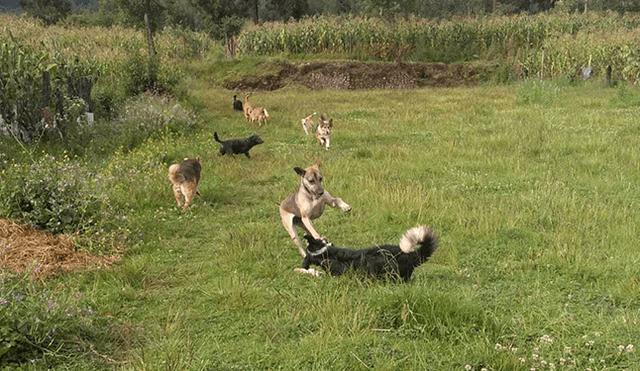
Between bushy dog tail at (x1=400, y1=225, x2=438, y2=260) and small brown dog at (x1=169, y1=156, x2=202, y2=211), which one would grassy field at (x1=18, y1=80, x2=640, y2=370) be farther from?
bushy dog tail at (x1=400, y1=225, x2=438, y2=260)

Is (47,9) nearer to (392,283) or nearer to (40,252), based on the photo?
(40,252)

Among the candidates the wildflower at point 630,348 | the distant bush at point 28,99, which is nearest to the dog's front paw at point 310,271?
the wildflower at point 630,348

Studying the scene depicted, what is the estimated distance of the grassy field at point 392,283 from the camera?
394 cm

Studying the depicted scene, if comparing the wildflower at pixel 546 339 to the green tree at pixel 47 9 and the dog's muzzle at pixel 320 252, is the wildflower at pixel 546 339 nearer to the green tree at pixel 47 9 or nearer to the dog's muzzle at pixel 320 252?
the dog's muzzle at pixel 320 252

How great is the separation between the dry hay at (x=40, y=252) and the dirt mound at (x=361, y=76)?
21.1 metres

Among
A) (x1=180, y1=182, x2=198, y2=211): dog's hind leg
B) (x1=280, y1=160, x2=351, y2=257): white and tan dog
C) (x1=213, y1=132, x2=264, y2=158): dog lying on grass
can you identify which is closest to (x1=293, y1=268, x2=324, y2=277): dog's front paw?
(x1=280, y1=160, x2=351, y2=257): white and tan dog

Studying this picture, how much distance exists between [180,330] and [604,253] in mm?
4798

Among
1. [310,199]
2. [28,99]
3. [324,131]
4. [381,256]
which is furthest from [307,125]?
[381,256]

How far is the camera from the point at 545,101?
18.1 m

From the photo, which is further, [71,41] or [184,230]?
[71,41]

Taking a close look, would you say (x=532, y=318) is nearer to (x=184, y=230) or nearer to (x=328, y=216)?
(x=328, y=216)

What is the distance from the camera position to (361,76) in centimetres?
2769

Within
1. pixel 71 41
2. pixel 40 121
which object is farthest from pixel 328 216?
pixel 71 41

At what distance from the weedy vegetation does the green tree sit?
50943 millimetres
